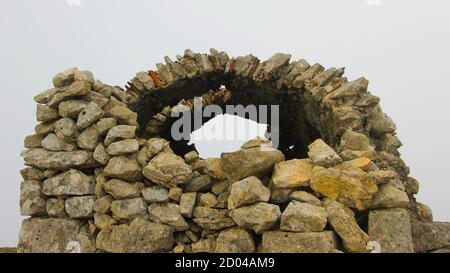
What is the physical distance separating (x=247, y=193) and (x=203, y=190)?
0.88m

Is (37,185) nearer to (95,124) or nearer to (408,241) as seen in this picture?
(95,124)

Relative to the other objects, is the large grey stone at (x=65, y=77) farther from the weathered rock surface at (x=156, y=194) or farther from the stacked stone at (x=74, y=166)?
the weathered rock surface at (x=156, y=194)

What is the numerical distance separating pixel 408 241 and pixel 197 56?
511 cm

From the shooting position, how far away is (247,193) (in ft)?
14.7

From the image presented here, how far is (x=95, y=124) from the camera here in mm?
5398

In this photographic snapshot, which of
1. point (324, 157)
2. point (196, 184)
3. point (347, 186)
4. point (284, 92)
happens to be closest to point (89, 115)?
point (196, 184)

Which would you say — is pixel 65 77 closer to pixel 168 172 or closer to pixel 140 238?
pixel 168 172

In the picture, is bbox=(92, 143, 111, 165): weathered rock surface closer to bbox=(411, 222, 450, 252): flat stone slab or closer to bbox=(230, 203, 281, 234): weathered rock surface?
bbox=(230, 203, 281, 234): weathered rock surface

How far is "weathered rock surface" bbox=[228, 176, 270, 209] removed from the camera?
14.7 feet

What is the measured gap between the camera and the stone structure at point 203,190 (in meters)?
4.44

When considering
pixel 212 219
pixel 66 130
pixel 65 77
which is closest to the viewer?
pixel 212 219

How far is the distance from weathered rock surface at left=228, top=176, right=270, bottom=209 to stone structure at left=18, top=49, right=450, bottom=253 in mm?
14
